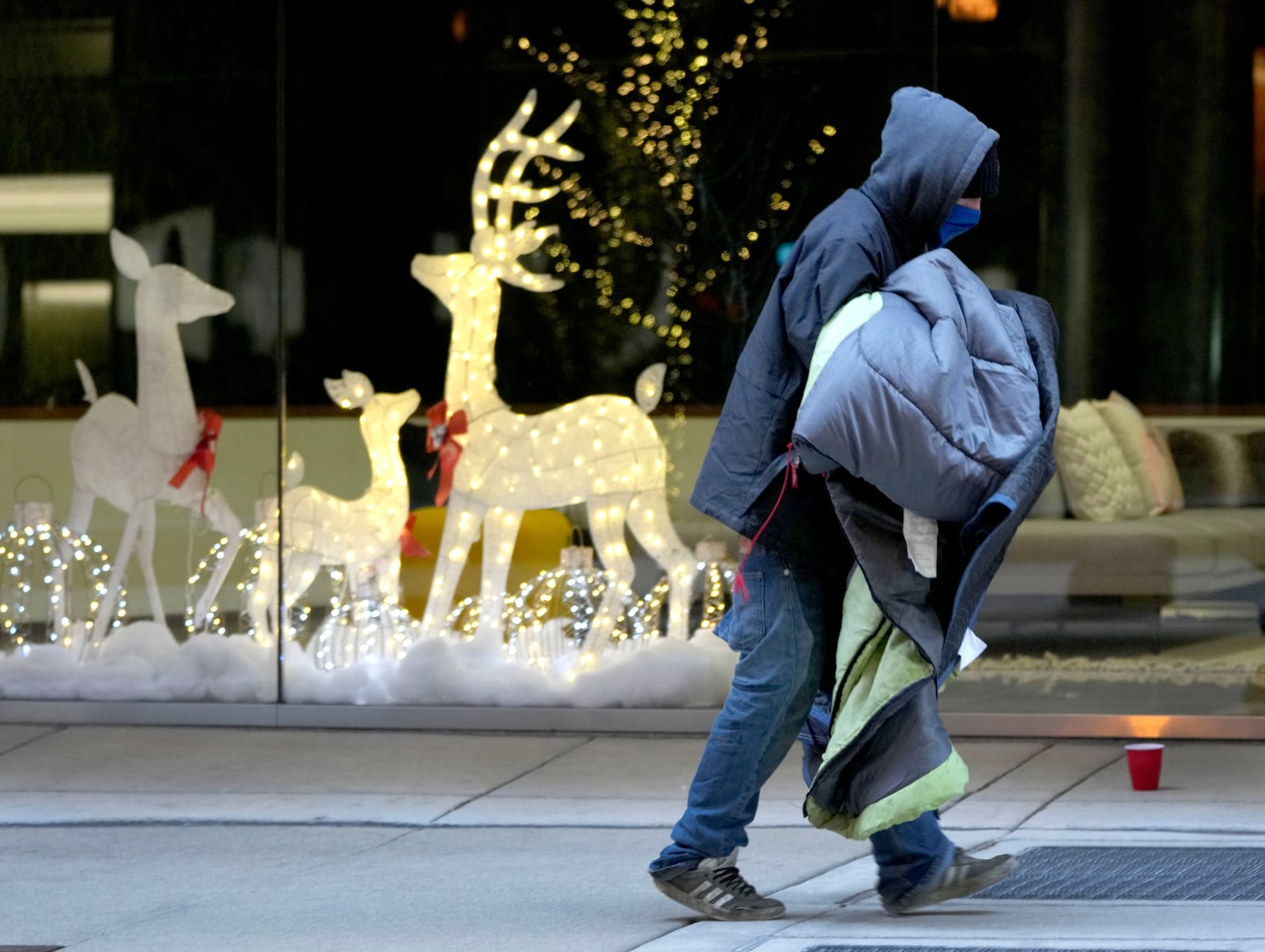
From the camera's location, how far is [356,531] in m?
7.34

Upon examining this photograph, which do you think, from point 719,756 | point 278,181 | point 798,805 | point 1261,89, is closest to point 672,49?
point 278,181

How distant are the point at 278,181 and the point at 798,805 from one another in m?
3.08

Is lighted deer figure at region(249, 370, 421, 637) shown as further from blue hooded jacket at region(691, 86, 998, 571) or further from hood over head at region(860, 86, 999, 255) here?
hood over head at region(860, 86, 999, 255)

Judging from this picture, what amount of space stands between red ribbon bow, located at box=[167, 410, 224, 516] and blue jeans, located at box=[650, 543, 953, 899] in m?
3.49

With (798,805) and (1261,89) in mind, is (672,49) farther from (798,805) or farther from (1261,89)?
(798,805)

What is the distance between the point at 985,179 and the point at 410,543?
3434 millimetres

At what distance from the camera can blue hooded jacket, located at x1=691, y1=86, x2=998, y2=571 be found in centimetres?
430

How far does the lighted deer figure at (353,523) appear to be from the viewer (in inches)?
287

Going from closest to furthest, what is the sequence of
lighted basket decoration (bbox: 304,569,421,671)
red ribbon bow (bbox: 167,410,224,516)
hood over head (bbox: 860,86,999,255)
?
hood over head (bbox: 860,86,999,255)
lighted basket decoration (bbox: 304,569,421,671)
red ribbon bow (bbox: 167,410,224,516)

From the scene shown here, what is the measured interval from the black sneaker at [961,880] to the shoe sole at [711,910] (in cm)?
30

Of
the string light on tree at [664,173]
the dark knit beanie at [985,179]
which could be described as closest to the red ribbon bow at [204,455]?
the string light on tree at [664,173]

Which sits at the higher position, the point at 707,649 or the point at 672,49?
the point at 672,49

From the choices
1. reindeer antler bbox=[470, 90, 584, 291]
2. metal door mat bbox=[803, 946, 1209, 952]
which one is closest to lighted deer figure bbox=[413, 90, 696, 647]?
reindeer antler bbox=[470, 90, 584, 291]

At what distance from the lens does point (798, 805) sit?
19.4ft
